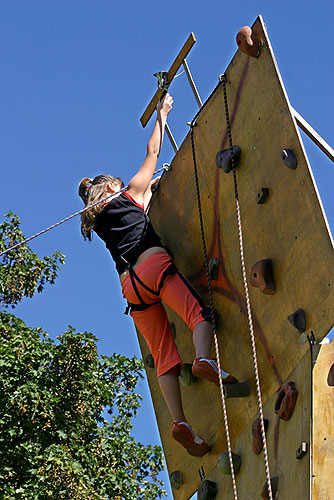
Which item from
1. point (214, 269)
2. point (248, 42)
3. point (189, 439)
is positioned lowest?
point (189, 439)

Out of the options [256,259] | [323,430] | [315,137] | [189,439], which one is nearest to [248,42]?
[315,137]

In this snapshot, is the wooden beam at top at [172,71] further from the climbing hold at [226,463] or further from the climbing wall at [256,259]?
the climbing hold at [226,463]

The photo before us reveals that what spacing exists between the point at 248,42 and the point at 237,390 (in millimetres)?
1648

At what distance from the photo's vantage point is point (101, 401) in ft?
34.7

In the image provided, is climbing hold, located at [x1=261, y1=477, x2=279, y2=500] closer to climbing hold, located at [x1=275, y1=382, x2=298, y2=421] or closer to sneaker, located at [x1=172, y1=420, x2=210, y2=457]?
climbing hold, located at [x1=275, y1=382, x2=298, y2=421]

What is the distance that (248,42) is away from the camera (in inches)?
178

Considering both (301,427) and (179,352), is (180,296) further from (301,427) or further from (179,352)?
(301,427)

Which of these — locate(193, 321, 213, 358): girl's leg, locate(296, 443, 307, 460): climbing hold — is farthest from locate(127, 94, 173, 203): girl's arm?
locate(296, 443, 307, 460): climbing hold

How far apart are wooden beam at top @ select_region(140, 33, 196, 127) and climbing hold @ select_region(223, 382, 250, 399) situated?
191 centimetres

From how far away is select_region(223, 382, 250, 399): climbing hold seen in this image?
458 centimetres

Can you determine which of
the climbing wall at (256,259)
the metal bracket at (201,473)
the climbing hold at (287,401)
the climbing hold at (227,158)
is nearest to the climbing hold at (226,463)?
the climbing wall at (256,259)

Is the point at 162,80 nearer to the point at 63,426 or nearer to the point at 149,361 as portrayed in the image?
the point at 149,361

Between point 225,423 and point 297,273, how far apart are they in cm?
89

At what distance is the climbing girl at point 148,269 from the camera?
4934mm
